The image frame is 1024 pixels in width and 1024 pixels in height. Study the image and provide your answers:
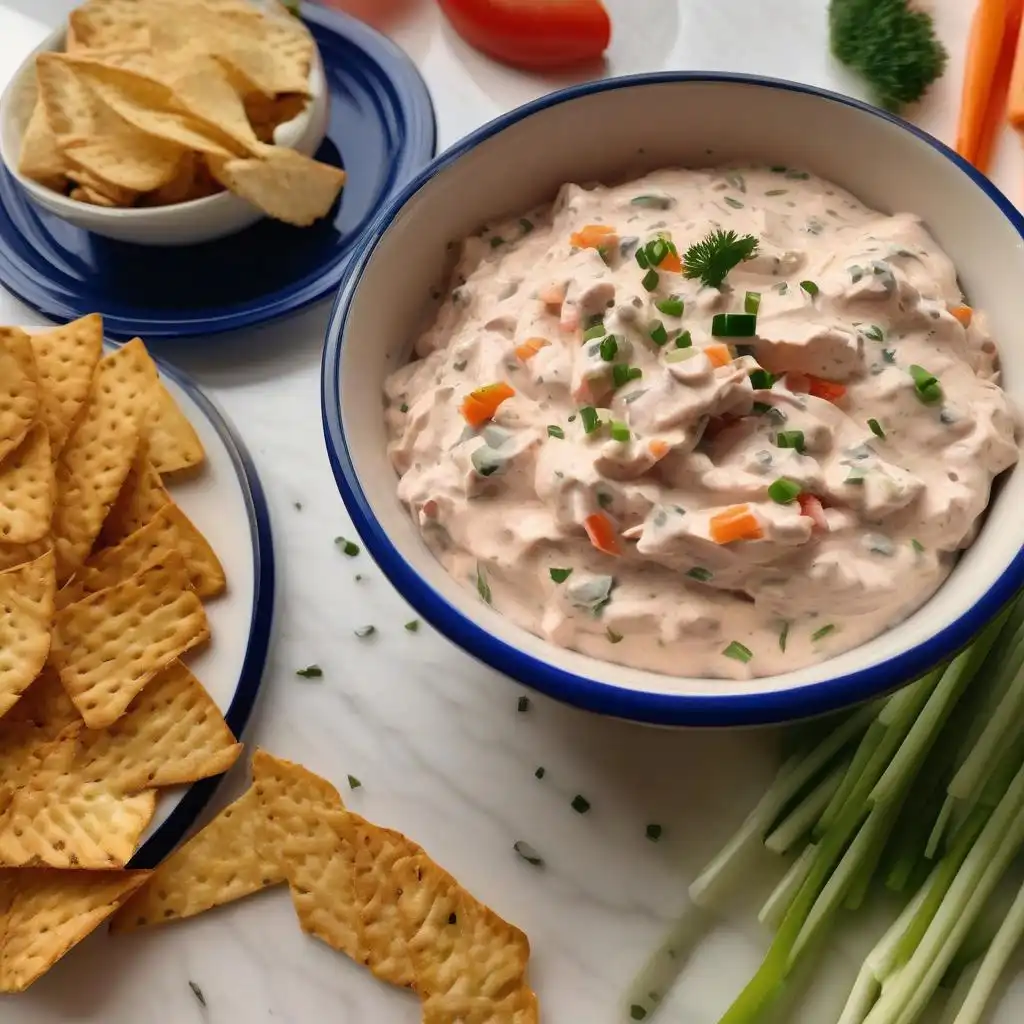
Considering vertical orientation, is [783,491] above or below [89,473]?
above

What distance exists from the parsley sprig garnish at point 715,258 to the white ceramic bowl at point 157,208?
0.76m

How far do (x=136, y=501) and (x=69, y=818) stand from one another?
1.37ft

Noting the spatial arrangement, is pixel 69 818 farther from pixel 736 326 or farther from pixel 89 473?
pixel 736 326

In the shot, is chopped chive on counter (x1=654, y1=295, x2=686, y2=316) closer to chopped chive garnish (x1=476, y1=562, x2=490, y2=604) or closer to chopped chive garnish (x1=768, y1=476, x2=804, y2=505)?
chopped chive garnish (x1=768, y1=476, x2=804, y2=505)

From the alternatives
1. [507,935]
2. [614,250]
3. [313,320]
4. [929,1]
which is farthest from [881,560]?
[929,1]

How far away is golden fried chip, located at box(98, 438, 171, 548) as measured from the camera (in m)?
1.47

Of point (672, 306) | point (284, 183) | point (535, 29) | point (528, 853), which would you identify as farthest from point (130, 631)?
point (535, 29)

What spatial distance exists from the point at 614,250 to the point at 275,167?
2.02 ft

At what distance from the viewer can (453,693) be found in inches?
54.8

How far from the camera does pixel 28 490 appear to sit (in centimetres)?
142

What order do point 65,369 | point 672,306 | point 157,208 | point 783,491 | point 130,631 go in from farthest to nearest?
point 157,208, point 65,369, point 130,631, point 672,306, point 783,491

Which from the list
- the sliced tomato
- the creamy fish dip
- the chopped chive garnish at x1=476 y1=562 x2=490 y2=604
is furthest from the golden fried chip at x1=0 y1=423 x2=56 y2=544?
the sliced tomato

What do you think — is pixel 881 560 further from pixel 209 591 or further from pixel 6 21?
pixel 6 21

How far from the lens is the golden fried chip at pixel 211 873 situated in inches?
50.5
